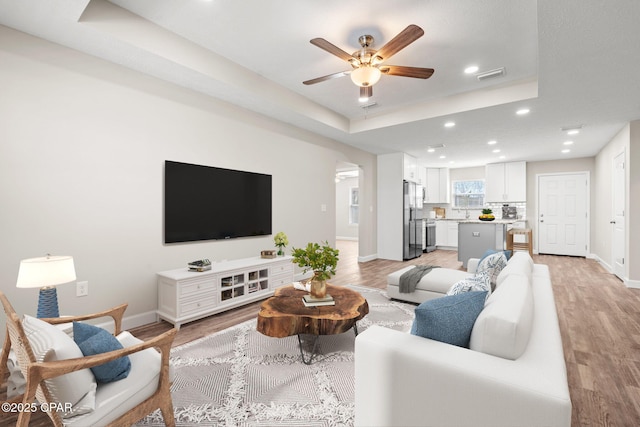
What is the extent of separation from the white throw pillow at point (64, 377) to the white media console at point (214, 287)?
1715mm

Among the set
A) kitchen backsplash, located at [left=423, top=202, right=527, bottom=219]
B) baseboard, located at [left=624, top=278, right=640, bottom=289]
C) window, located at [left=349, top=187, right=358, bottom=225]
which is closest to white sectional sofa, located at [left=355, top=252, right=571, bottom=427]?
baseboard, located at [left=624, top=278, right=640, bottom=289]

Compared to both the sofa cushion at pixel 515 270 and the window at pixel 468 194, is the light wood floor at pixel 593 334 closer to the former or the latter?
the sofa cushion at pixel 515 270

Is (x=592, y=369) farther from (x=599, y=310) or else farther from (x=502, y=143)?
(x=502, y=143)

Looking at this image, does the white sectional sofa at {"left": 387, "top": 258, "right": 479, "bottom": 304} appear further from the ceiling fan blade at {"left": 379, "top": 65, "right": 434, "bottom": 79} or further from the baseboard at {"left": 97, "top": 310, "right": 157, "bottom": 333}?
the baseboard at {"left": 97, "top": 310, "right": 157, "bottom": 333}

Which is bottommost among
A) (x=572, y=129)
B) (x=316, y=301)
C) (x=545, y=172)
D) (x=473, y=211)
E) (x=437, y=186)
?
(x=316, y=301)

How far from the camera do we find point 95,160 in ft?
9.36

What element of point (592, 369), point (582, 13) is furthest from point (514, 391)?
point (582, 13)

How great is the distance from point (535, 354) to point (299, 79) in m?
3.59

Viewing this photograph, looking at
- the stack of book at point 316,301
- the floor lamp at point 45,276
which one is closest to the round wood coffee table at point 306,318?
the stack of book at point 316,301

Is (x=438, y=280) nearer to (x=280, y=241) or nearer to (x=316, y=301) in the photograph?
(x=316, y=301)

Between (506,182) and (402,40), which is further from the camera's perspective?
(506,182)

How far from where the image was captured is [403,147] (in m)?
6.54

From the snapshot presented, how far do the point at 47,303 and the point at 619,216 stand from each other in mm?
7594

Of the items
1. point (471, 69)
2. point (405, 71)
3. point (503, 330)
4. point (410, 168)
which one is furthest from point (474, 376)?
point (410, 168)
